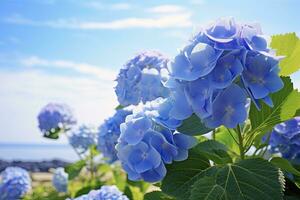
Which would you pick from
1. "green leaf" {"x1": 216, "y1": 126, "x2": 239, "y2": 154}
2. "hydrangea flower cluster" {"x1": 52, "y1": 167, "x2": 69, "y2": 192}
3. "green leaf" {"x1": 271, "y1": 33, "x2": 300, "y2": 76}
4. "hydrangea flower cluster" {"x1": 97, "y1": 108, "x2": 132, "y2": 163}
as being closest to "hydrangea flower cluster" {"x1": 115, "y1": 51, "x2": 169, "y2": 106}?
"hydrangea flower cluster" {"x1": 97, "y1": 108, "x2": 132, "y2": 163}

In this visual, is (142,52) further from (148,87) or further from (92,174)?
(92,174)

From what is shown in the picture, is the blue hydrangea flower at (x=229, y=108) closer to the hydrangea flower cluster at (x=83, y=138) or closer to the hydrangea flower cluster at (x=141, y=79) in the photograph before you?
the hydrangea flower cluster at (x=141, y=79)

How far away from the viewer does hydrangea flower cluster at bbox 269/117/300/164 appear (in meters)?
1.33

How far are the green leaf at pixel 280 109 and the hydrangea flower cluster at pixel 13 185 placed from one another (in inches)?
76.2

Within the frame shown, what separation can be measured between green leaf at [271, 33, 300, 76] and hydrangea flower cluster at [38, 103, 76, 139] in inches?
72.6

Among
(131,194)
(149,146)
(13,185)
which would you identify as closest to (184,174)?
(149,146)

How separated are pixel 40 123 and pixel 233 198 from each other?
201 centimetres

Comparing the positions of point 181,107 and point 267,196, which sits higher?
point 181,107

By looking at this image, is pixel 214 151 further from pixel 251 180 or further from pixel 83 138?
pixel 83 138

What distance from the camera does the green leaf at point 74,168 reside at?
7.52ft

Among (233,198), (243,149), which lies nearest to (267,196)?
(233,198)

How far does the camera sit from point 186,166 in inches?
39.5

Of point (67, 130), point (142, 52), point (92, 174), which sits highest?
point (142, 52)

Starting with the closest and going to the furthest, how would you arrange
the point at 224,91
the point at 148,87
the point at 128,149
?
the point at 224,91 → the point at 128,149 → the point at 148,87
